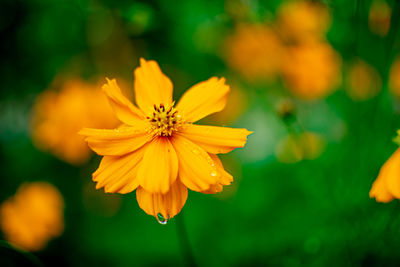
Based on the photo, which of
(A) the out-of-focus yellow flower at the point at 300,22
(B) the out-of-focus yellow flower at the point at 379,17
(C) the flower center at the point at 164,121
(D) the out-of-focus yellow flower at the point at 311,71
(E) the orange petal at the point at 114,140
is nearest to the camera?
(E) the orange petal at the point at 114,140

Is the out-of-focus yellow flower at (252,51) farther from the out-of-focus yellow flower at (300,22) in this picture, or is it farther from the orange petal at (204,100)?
the orange petal at (204,100)

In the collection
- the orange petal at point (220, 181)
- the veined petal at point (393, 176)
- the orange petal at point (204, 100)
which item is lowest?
the veined petal at point (393, 176)

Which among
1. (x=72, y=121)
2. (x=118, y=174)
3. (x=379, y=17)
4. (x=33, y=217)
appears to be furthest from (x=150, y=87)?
(x=379, y=17)

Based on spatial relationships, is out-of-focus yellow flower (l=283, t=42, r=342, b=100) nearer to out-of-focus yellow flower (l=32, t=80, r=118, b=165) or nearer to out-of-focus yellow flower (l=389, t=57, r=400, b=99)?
out-of-focus yellow flower (l=389, t=57, r=400, b=99)

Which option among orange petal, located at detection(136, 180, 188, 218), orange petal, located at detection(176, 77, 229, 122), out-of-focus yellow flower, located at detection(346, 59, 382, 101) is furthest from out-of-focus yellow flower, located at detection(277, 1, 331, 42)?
orange petal, located at detection(136, 180, 188, 218)

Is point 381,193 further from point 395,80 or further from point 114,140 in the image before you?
point 395,80

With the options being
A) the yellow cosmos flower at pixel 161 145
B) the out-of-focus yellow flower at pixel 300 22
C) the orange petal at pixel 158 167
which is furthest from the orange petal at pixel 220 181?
the out-of-focus yellow flower at pixel 300 22
